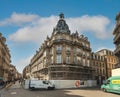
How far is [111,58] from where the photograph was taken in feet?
257

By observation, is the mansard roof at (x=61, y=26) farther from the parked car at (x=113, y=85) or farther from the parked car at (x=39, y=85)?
the parked car at (x=113, y=85)

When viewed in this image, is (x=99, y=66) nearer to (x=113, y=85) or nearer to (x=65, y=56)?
(x=65, y=56)

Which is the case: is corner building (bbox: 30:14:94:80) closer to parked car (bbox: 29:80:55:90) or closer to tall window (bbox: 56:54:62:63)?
tall window (bbox: 56:54:62:63)

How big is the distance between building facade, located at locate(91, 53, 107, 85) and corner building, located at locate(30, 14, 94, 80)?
1421cm

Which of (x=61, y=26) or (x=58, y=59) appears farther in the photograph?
(x=61, y=26)

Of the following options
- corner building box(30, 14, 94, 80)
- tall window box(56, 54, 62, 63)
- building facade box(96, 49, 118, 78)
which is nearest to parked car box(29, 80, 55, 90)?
corner building box(30, 14, 94, 80)

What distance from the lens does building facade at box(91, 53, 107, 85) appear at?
239 feet

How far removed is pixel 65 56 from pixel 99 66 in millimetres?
27287

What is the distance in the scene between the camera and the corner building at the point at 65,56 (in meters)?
50.4

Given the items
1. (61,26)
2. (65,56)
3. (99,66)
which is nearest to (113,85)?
(65,56)

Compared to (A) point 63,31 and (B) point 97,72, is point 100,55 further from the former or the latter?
(A) point 63,31

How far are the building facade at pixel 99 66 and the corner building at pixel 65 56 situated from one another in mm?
14214

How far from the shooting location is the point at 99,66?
75.0 m

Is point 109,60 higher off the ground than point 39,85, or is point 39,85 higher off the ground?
point 109,60
